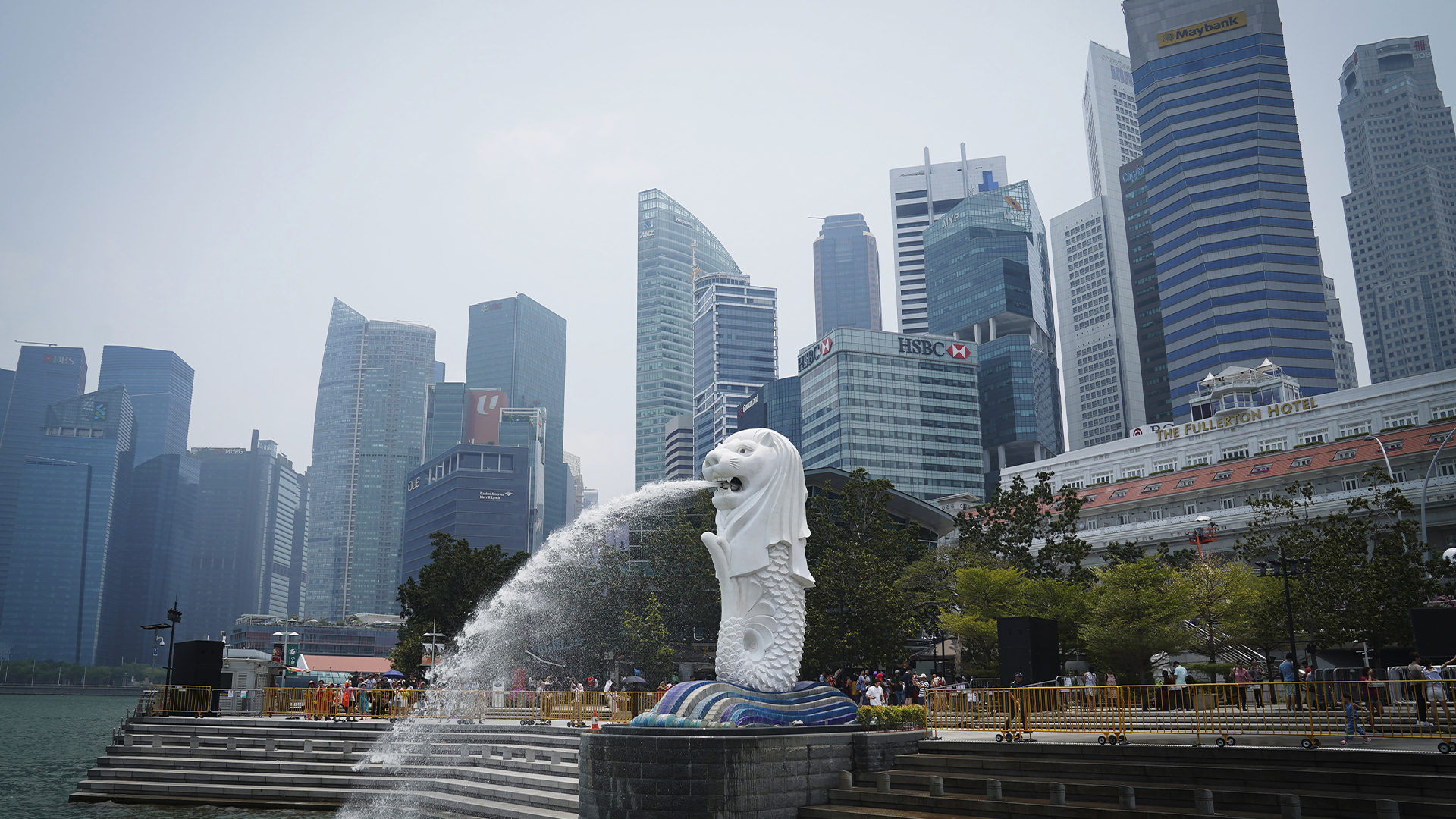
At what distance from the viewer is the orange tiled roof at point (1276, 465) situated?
181ft

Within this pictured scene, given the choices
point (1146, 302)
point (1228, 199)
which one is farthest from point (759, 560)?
point (1146, 302)

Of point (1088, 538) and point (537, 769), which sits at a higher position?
point (1088, 538)

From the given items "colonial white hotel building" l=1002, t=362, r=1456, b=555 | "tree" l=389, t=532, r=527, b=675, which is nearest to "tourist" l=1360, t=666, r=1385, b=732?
"tree" l=389, t=532, r=527, b=675

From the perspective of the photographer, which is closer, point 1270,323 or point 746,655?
point 746,655

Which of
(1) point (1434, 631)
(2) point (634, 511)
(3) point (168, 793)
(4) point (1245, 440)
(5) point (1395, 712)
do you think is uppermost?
(4) point (1245, 440)

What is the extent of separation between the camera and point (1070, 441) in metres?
190

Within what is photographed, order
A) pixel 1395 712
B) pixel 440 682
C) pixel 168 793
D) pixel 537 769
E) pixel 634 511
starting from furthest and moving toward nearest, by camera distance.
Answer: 1. pixel 634 511
2. pixel 440 682
3. pixel 168 793
4. pixel 537 769
5. pixel 1395 712

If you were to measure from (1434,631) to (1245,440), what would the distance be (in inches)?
2220

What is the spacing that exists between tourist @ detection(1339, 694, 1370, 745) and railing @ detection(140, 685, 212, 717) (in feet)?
98.4

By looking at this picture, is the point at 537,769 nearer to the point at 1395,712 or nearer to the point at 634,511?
the point at 1395,712

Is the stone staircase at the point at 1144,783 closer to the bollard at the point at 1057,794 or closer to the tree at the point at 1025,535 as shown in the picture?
the bollard at the point at 1057,794

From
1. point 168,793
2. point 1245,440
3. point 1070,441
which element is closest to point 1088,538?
point 1245,440

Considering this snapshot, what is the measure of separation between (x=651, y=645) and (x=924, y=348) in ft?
279

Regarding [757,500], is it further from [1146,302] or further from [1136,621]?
[1146,302]
